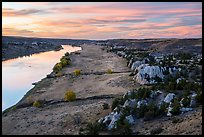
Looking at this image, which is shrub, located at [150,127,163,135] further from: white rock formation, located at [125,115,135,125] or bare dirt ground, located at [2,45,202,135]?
white rock formation, located at [125,115,135,125]

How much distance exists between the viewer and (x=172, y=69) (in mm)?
31391

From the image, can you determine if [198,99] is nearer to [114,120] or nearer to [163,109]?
[163,109]

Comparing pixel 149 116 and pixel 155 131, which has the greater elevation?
pixel 149 116

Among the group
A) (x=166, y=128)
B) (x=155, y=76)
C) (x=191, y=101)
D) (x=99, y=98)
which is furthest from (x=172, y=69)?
(x=166, y=128)

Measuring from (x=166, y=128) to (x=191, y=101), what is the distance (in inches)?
122

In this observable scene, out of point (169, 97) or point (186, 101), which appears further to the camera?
point (169, 97)

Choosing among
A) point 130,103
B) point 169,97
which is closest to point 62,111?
point 130,103

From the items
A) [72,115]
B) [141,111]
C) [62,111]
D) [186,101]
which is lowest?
[62,111]

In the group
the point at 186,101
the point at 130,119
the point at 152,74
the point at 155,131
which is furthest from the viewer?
the point at 152,74

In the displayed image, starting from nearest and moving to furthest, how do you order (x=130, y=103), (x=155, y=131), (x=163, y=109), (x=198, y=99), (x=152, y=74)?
1. (x=155, y=131)
2. (x=163, y=109)
3. (x=198, y=99)
4. (x=130, y=103)
5. (x=152, y=74)

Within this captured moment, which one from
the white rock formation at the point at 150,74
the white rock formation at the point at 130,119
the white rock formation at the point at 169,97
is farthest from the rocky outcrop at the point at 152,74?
the white rock formation at the point at 130,119

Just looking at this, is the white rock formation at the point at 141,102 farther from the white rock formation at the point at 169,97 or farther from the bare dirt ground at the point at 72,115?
the bare dirt ground at the point at 72,115

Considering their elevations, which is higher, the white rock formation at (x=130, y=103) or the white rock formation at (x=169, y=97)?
the white rock formation at (x=169, y=97)

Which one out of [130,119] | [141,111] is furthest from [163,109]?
[130,119]
